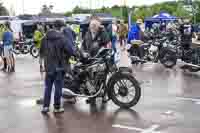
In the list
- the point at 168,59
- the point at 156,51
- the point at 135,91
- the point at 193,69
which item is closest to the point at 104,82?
the point at 135,91

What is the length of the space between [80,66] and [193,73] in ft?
20.7

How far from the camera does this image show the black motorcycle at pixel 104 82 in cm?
841

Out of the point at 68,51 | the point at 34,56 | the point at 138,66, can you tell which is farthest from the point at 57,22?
the point at 34,56

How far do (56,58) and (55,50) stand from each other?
0.15 m

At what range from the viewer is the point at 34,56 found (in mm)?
22938

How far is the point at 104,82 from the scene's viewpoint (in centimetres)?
869

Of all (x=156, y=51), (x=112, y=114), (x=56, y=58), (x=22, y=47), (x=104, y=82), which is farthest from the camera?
(x=22, y=47)

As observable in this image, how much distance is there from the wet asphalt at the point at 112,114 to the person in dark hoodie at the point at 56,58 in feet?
1.12

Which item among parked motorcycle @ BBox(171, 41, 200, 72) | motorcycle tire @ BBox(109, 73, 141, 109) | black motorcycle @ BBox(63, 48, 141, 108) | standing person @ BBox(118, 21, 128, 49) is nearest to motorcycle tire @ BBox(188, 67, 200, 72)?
parked motorcycle @ BBox(171, 41, 200, 72)

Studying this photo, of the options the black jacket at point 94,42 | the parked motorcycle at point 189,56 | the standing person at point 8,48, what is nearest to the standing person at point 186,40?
the parked motorcycle at point 189,56

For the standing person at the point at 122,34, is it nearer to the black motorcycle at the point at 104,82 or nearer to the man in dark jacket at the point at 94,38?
the man in dark jacket at the point at 94,38

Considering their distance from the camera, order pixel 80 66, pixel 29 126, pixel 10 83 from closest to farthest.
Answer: pixel 29 126 < pixel 80 66 < pixel 10 83

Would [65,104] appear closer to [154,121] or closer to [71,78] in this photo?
[71,78]

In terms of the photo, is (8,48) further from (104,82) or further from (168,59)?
(104,82)
